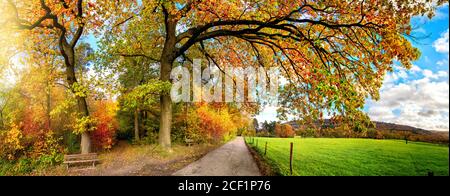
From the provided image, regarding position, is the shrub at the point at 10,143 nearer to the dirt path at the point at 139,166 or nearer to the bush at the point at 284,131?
the dirt path at the point at 139,166

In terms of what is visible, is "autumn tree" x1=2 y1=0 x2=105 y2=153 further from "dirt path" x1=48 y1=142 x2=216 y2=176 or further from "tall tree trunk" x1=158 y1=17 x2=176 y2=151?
"tall tree trunk" x1=158 y1=17 x2=176 y2=151

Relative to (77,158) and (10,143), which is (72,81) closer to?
(10,143)

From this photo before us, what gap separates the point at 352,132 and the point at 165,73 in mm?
11329

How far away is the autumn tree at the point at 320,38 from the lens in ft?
31.9

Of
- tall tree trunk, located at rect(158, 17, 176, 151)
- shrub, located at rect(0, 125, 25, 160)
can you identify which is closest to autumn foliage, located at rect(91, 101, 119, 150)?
tall tree trunk, located at rect(158, 17, 176, 151)

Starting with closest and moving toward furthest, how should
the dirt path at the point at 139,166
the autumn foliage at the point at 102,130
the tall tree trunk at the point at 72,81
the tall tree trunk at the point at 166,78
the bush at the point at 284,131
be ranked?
the dirt path at the point at 139,166, the tall tree trunk at the point at 72,81, the tall tree trunk at the point at 166,78, the autumn foliage at the point at 102,130, the bush at the point at 284,131

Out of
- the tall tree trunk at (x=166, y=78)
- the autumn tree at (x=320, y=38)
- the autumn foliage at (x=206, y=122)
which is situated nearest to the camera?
the autumn tree at (x=320, y=38)

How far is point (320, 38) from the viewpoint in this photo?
11312mm

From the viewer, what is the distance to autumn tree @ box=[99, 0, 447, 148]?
9719 mm

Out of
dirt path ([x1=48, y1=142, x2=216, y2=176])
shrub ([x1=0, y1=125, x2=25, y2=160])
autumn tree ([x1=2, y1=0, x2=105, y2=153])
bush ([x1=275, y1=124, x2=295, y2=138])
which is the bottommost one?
bush ([x1=275, y1=124, x2=295, y2=138])

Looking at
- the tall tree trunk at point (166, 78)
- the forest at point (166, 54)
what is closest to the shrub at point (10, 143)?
the forest at point (166, 54)
